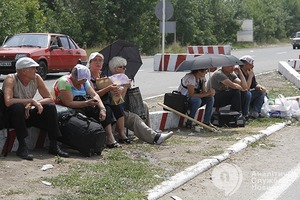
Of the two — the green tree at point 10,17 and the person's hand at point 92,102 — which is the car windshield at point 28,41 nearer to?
the green tree at point 10,17

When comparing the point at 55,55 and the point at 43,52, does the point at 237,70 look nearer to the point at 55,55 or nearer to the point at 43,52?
the point at 43,52

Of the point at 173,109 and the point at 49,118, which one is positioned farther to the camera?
the point at 173,109

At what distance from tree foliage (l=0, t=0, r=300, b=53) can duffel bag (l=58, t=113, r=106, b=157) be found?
21.5 metres

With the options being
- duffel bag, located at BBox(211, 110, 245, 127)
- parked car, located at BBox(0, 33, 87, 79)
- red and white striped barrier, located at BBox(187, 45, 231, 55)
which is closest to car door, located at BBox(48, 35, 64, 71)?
parked car, located at BBox(0, 33, 87, 79)

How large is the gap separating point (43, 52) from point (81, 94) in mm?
11248

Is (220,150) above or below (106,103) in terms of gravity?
below

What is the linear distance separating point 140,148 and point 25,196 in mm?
3090

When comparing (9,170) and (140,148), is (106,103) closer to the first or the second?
(140,148)

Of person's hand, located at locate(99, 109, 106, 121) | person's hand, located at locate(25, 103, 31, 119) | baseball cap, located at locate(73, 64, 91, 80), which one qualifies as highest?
baseball cap, located at locate(73, 64, 91, 80)

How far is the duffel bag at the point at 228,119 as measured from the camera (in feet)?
37.8

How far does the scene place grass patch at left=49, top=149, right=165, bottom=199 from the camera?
6.51 metres

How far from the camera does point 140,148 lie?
358 inches

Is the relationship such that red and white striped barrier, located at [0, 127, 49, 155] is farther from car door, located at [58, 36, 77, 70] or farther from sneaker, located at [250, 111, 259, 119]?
car door, located at [58, 36, 77, 70]

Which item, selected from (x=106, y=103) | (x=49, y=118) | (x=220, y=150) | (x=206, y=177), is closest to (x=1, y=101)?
(x=49, y=118)
